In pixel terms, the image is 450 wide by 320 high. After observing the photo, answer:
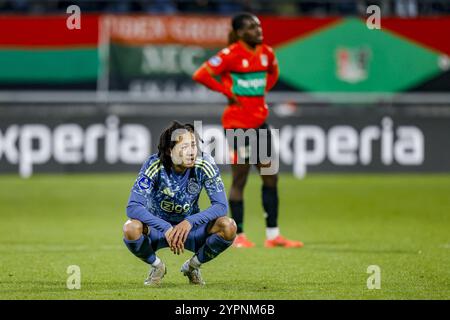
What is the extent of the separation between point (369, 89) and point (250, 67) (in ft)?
29.6

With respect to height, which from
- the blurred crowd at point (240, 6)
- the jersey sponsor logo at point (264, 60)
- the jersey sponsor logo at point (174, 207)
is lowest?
the jersey sponsor logo at point (174, 207)

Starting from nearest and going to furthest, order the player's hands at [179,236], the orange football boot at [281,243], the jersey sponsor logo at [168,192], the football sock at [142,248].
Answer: the player's hands at [179,236], the football sock at [142,248], the jersey sponsor logo at [168,192], the orange football boot at [281,243]

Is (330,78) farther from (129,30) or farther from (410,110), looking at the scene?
(129,30)

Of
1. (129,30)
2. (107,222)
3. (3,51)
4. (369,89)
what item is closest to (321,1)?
(369,89)

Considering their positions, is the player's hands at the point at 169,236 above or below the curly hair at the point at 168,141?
below

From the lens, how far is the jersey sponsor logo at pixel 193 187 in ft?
27.2

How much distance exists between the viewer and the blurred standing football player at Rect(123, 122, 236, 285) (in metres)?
8.00

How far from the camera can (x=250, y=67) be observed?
11.6 metres

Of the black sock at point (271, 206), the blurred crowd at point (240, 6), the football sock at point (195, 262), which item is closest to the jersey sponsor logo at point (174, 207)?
the football sock at point (195, 262)

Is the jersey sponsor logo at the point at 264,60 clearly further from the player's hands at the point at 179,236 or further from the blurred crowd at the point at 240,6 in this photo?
the blurred crowd at the point at 240,6

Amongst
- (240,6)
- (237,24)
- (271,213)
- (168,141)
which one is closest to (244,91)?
(237,24)
